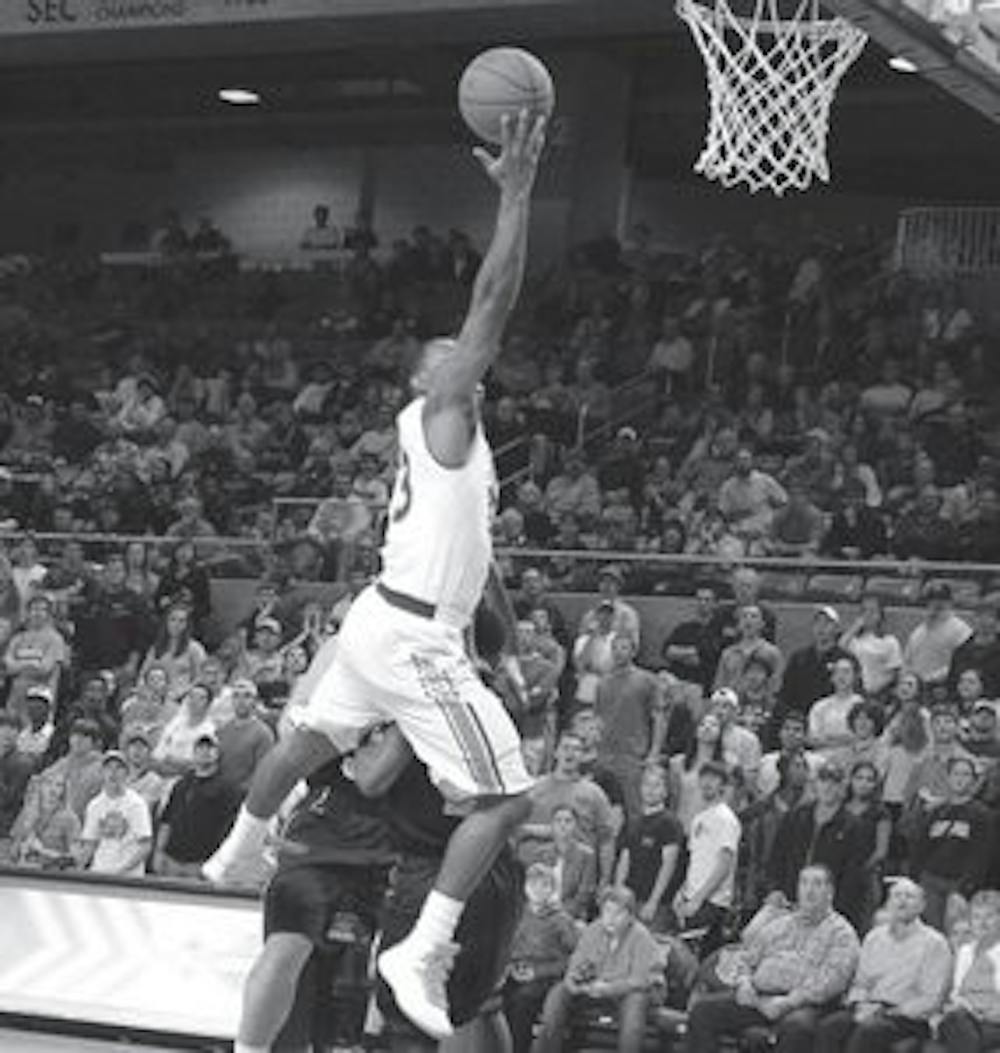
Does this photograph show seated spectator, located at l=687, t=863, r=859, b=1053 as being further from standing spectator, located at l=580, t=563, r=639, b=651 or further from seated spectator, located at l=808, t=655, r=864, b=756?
standing spectator, located at l=580, t=563, r=639, b=651

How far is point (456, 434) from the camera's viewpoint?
23.2ft

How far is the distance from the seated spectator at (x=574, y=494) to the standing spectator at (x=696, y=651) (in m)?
3.12

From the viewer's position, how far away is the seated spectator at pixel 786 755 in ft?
46.9

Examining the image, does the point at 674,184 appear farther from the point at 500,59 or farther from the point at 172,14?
the point at 500,59

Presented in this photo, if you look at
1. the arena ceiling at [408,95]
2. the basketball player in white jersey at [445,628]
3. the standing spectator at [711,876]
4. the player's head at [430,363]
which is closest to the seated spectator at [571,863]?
the standing spectator at [711,876]

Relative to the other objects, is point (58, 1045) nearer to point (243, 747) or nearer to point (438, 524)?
point (243, 747)

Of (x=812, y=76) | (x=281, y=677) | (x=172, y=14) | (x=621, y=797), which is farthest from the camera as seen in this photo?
(x=172, y=14)

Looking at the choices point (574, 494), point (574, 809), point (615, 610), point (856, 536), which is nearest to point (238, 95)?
point (574, 494)

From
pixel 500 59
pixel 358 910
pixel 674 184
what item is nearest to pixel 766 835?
pixel 358 910

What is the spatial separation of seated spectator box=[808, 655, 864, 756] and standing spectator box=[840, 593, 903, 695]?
1.26ft

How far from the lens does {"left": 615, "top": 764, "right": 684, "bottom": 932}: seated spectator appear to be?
1388 cm

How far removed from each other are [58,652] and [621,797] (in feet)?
18.0

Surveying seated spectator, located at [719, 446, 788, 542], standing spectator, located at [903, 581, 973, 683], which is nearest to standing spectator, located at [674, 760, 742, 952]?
standing spectator, located at [903, 581, 973, 683]

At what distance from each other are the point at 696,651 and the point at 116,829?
4.00 metres
